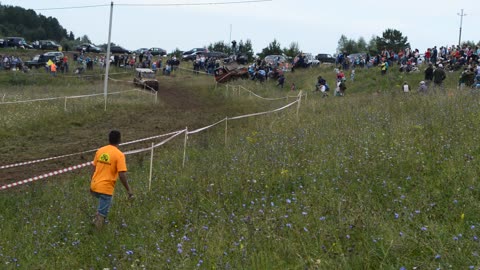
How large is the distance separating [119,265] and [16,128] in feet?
43.2

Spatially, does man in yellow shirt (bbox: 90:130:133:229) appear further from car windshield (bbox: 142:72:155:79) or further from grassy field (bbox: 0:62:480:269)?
car windshield (bbox: 142:72:155:79)

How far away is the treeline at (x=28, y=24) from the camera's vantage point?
350 ft

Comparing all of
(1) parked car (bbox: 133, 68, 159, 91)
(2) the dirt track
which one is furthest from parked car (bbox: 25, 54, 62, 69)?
(2) the dirt track

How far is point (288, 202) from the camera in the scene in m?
6.33

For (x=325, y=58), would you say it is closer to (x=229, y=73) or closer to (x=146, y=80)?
(x=229, y=73)

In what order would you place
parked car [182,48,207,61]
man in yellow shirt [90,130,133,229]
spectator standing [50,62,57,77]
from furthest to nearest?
parked car [182,48,207,61]
spectator standing [50,62,57,77]
man in yellow shirt [90,130,133,229]

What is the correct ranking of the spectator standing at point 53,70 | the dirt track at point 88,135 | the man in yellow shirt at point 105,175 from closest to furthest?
the man in yellow shirt at point 105,175 < the dirt track at point 88,135 < the spectator standing at point 53,70

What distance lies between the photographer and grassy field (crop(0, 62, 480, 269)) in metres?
5.35

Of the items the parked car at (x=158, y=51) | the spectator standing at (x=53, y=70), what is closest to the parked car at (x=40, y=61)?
the spectator standing at (x=53, y=70)

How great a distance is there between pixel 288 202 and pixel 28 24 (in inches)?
4745

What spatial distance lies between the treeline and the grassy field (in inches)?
3989

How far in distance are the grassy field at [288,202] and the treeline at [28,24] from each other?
101 m

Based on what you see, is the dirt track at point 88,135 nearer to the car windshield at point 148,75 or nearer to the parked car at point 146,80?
the parked car at point 146,80

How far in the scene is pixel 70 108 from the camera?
69.9 feet
